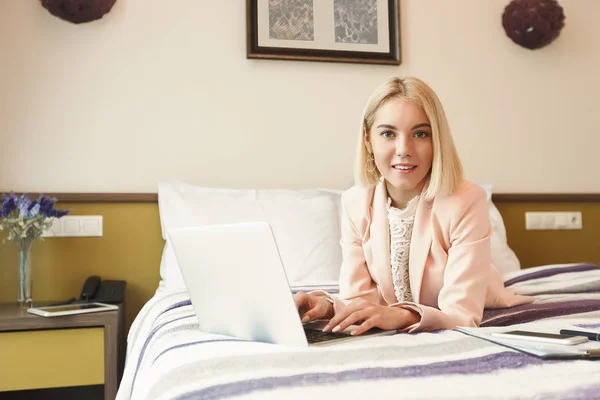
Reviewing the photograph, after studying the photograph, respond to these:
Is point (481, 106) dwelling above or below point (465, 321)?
above

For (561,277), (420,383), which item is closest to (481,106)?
(561,277)

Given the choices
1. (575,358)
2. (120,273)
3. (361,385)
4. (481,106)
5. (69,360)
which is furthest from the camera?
(481,106)

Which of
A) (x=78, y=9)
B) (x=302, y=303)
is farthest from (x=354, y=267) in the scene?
(x=78, y=9)

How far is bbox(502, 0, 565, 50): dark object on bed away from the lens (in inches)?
112

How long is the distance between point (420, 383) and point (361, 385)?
→ 81 millimetres

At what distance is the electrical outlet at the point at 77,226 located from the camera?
2424 millimetres

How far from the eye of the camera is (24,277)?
227cm

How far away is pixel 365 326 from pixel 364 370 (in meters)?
0.26

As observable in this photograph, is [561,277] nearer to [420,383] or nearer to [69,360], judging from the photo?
[420,383]

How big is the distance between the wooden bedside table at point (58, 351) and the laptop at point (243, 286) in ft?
2.89

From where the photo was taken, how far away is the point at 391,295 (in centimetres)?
154

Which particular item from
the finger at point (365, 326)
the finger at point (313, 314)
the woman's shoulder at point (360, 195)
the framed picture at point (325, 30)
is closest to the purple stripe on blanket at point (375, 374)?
the finger at point (365, 326)

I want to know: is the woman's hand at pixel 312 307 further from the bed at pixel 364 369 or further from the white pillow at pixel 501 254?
the white pillow at pixel 501 254

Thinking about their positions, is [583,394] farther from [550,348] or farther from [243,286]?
[243,286]
